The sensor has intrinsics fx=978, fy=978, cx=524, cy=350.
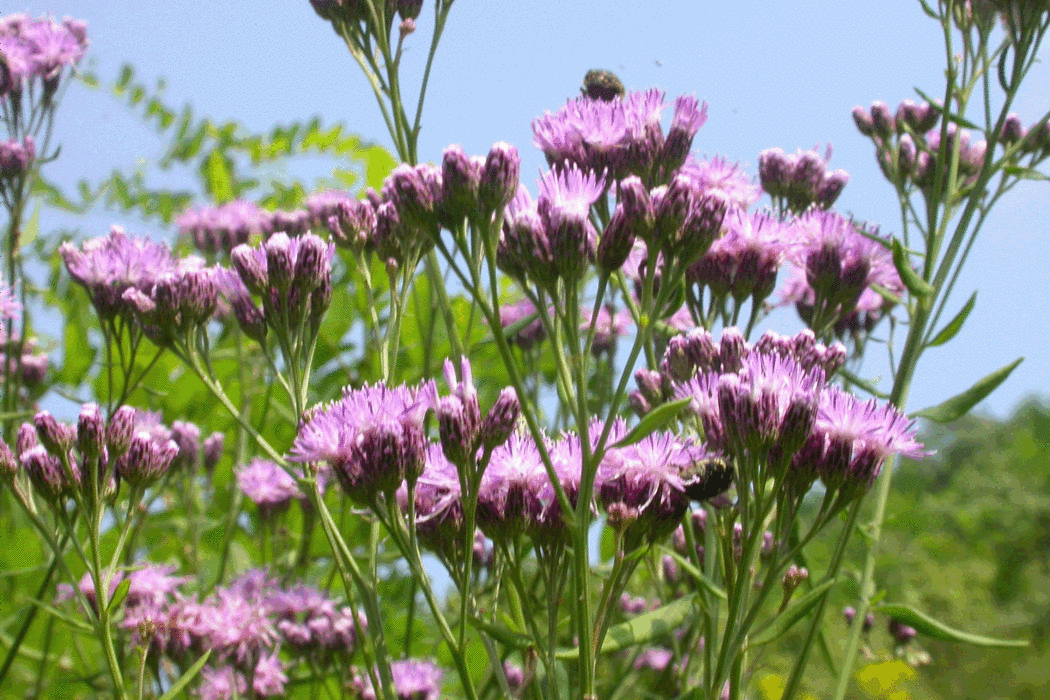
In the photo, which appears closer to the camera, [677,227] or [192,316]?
[677,227]

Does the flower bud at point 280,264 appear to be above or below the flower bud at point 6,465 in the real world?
above

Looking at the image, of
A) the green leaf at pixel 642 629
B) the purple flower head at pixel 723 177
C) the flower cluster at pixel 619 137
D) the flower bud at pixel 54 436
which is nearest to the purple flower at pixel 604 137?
the flower cluster at pixel 619 137

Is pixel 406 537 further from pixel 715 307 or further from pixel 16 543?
pixel 16 543

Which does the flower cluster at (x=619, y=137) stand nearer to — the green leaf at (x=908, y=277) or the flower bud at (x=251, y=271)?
the green leaf at (x=908, y=277)

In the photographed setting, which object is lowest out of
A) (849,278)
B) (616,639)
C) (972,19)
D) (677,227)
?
(616,639)

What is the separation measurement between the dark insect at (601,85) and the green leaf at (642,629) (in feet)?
5.01

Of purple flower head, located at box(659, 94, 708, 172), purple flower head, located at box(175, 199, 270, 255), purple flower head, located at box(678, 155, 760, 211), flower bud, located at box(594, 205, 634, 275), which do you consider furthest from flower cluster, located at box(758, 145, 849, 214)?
purple flower head, located at box(175, 199, 270, 255)

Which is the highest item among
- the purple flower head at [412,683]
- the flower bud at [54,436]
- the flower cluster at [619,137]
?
the flower cluster at [619,137]

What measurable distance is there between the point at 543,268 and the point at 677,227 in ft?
0.80

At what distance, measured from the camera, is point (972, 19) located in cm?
270

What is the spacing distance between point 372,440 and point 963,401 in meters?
1.34

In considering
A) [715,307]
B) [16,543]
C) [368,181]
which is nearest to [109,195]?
Answer: [368,181]

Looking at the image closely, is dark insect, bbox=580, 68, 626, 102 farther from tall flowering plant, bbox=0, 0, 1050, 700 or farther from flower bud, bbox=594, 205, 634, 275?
flower bud, bbox=594, 205, 634, 275

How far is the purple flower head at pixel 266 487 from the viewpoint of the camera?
3.05 meters
